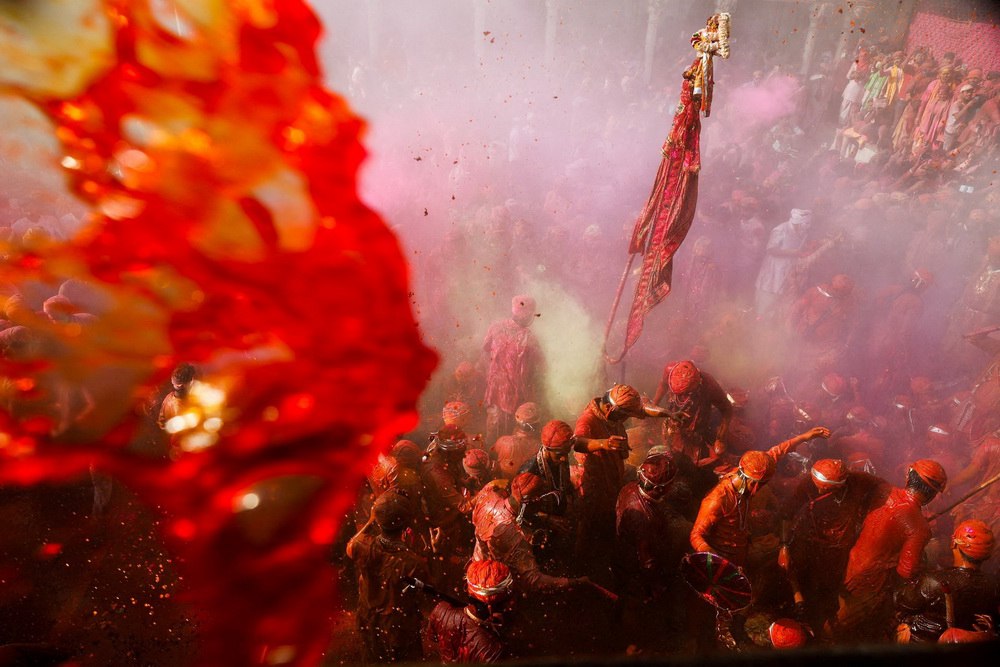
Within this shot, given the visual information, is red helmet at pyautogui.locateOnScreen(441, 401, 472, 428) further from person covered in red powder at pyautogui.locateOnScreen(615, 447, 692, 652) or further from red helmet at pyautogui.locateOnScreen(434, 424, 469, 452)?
person covered in red powder at pyautogui.locateOnScreen(615, 447, 692, 652)

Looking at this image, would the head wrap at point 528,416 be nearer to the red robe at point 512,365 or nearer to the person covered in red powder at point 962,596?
the red robe at point 512,365

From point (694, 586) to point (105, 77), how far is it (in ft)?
28.4

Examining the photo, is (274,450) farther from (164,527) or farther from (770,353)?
(770,353)

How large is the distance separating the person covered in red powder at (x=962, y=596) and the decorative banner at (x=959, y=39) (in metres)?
14.8

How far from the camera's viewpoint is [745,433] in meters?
6.46

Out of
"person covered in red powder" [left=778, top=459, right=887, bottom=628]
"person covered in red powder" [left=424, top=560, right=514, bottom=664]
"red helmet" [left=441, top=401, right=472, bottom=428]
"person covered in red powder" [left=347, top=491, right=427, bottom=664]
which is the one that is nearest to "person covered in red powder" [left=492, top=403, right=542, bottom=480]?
"red helmet" [left=441, top=401, right=472, bottom=428]

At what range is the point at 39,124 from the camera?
11.1 m

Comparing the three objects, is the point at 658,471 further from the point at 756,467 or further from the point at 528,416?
the point at 528,416

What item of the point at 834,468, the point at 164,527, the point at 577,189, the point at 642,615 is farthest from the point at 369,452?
the point at 577,189

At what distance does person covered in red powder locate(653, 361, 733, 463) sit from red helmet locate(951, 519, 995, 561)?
2274 millimetres

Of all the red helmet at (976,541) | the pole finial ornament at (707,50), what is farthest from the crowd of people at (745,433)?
the pole finial ornament at (707,50)

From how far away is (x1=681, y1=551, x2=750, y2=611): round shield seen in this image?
4082 mm

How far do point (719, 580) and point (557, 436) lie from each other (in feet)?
5.71

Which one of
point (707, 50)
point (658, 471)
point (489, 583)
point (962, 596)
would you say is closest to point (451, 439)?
point (489, 583)
